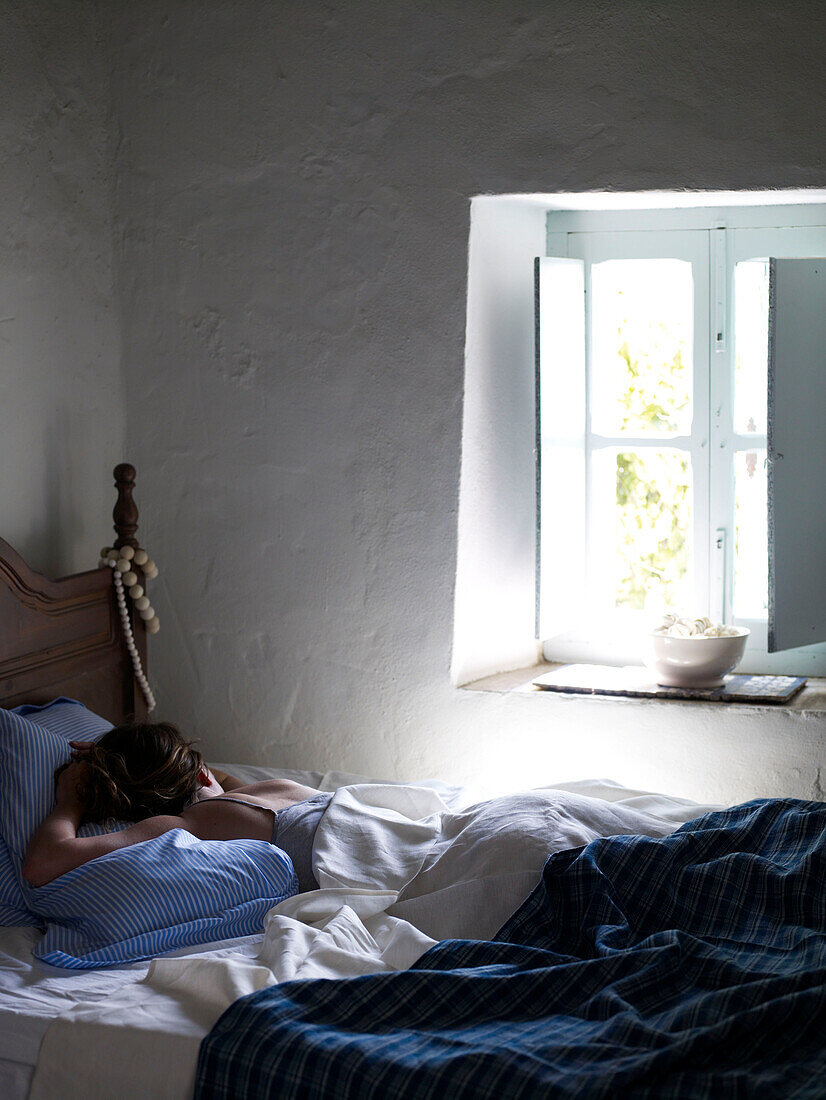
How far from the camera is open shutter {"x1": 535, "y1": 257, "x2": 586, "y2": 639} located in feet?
8.77

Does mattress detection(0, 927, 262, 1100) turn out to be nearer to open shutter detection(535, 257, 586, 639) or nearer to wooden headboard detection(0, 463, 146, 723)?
wooden headboard detection(0, 463, 146, 723)

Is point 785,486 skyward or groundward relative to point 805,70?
groundward

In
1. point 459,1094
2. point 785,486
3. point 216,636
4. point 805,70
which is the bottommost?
point 459,1094

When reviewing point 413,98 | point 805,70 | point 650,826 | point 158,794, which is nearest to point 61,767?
point 158,794

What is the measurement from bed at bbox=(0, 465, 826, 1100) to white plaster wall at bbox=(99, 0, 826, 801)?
67cm

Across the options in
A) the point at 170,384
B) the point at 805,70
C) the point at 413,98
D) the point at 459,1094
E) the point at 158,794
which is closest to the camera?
the point at 459,1094

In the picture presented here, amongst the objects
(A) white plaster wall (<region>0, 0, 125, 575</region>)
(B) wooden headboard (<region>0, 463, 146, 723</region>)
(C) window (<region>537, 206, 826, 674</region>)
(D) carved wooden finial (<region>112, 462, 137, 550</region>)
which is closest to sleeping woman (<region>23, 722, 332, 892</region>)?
(B) wooden headboard (<region>0, 463, 146, 723</region>)

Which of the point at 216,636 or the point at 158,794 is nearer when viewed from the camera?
the point at 158,794

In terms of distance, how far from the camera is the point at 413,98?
8.23ft

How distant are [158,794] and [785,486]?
5.10 feet

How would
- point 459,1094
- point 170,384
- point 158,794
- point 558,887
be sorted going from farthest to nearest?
point 170,384, point 158,794, point 558,887, point 459,1094

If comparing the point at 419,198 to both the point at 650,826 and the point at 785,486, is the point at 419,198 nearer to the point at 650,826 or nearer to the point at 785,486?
the point at 785,486

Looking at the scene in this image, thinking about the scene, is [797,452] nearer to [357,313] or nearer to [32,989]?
[357,313]

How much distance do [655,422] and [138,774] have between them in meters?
1.57
